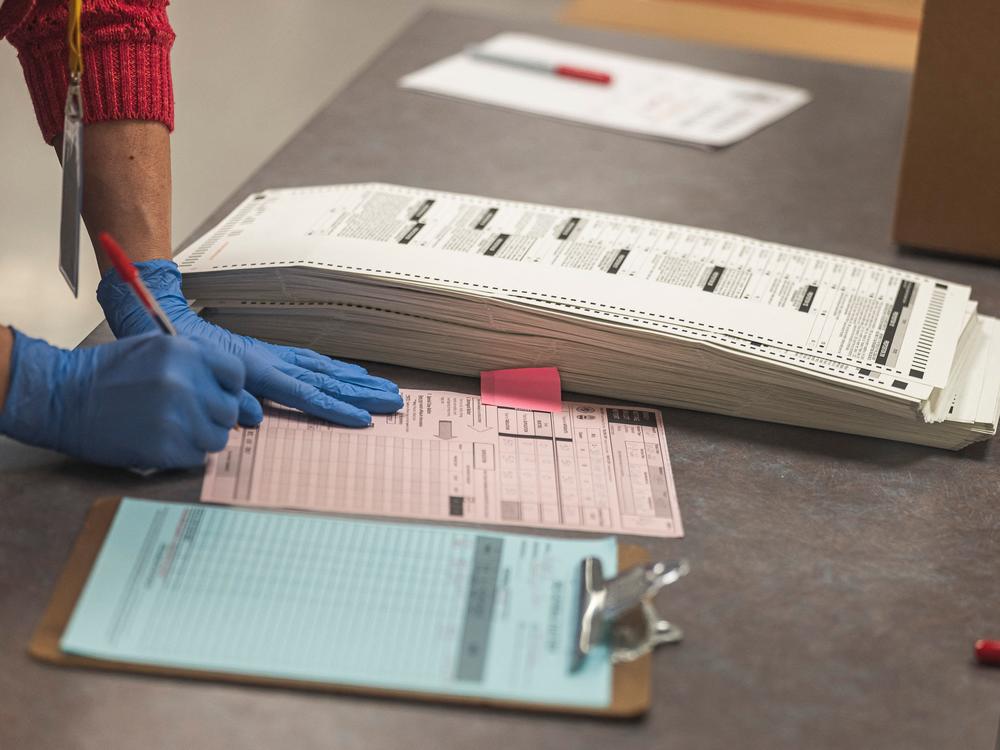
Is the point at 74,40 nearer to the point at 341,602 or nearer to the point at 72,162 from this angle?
the point at 72,162

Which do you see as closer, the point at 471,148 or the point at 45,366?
the point at 45,366

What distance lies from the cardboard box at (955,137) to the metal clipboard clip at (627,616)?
0.76m

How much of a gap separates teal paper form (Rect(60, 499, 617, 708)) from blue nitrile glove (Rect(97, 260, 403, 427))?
0.45 ft

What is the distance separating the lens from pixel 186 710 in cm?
64

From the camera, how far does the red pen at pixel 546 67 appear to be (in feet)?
5.66

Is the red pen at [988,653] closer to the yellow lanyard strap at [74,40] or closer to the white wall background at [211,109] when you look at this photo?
the yellow lanyard strap at [74,40]

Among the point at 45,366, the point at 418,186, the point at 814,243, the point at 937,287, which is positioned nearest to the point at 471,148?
the point at 418,186

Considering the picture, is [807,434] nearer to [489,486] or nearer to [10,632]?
[489,486]

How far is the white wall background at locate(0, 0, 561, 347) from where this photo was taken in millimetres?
2180

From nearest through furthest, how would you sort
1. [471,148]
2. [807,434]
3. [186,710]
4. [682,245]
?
[186,710], [807,434], [682,245], [471,148]

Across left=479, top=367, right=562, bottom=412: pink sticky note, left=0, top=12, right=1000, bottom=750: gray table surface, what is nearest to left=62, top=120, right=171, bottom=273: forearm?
left=0, top=12, right=1000, bottom=750: gray table surface

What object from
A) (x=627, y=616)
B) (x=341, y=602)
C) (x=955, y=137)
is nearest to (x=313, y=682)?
(x=341, y=602)

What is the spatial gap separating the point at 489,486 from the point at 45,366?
0.36m

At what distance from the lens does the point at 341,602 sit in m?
0.72
